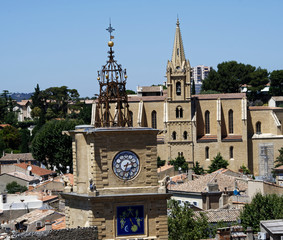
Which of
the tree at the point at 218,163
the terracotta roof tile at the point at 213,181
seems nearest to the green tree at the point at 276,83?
the tree at the point at 218,163

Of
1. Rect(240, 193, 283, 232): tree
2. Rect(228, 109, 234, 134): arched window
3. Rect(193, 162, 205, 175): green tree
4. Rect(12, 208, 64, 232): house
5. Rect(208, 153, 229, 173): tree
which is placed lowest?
Rect(12, 208, 64, 232): house

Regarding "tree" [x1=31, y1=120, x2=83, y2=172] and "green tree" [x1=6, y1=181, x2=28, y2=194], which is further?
"tree" [x1=31, y1=120, x2=83, y2=172]

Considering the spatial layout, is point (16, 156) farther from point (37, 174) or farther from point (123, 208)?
point (123, 208)

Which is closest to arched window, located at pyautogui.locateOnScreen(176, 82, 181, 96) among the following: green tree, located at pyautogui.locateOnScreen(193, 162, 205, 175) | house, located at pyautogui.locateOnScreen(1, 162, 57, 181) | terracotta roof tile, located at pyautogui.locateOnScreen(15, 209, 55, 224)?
green tree, located at pyautogui.locateOnScreen(193, 162, 205, 175)

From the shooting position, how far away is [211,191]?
49812 mm

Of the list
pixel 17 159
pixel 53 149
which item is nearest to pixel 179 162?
pixel 53 149

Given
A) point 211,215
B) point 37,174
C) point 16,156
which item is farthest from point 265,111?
point 211,215

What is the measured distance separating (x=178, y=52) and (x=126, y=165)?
258 ft

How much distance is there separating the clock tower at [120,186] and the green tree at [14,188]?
144 ft

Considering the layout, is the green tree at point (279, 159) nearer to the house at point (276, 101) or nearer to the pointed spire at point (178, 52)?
the pointed spire at point (178, 52)

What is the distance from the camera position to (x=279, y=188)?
47469 mm

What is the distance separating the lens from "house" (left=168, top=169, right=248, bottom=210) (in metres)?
49.1

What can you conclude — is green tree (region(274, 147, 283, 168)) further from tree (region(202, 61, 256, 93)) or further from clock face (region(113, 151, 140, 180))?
clock face (region(113, 151, 140, 180))

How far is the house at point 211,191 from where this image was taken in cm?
4906
